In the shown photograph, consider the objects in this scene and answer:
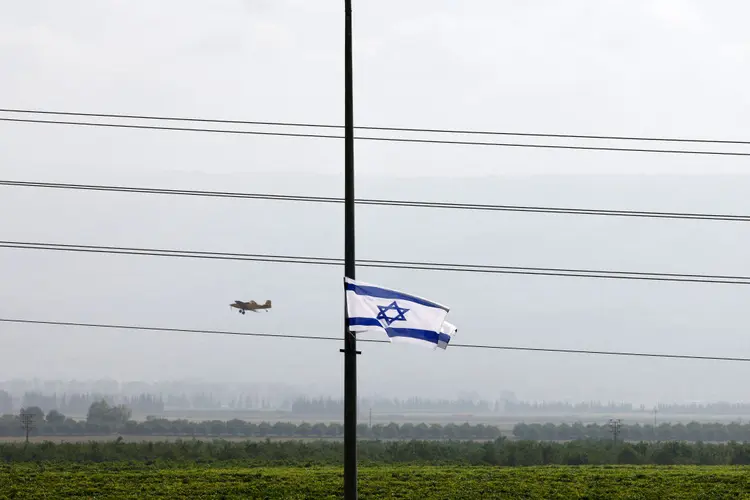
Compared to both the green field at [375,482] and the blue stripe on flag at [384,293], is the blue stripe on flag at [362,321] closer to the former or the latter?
the blue stripe on flag at [384,293]

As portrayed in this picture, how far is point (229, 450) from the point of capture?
32844 mm

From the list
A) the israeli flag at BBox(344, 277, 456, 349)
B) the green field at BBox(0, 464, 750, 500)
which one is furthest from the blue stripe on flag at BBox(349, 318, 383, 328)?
the green field at BBox(0, 464, 750, 500)

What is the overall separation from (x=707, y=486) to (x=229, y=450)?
15594mm

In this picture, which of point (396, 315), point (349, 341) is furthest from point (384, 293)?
point (349, 341)

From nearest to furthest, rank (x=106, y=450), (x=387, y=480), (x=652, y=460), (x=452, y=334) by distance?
(x=452, y=334) < (x=387, y=480) < (x=106, y=450) < (x=652, y=460)

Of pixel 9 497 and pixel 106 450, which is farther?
pixel 106 450

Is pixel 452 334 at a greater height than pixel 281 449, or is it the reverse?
pixel 452 334

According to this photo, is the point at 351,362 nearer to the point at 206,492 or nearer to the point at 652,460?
the point at 206,492

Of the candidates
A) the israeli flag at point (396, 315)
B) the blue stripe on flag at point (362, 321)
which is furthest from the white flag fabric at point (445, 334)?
the blue stripe on flag at point (362, 321)

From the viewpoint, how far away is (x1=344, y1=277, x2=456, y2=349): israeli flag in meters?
17.6

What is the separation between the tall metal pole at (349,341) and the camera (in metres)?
16.9

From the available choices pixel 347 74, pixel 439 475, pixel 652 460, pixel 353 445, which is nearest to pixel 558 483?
pixel 439 475

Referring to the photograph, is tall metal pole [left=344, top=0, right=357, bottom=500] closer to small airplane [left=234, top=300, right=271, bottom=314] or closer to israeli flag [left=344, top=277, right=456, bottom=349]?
israeli flag [left=344, top=277, right=456, bottom=349]

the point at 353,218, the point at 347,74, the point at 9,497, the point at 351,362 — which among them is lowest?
the point at 9,497
